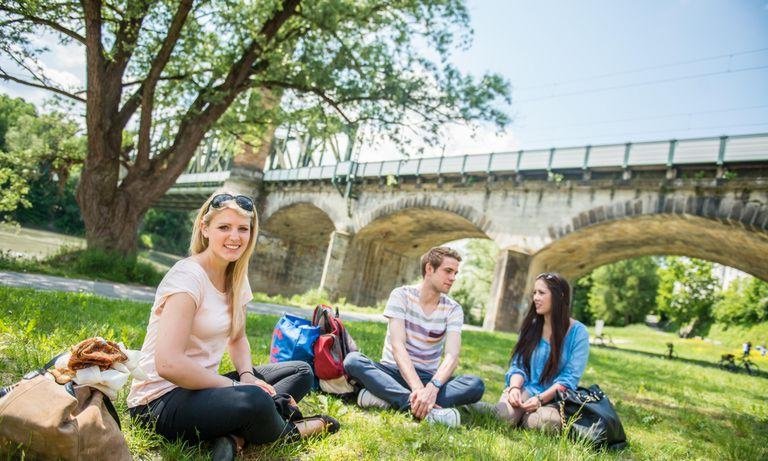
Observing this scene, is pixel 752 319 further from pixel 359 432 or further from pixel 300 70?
pixel 359 432

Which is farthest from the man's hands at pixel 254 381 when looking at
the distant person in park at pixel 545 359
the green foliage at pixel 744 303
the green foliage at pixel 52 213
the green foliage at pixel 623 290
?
the green foliage at pixel 52 213

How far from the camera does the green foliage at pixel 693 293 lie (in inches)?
1297

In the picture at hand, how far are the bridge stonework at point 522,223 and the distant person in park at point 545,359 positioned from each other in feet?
35.9

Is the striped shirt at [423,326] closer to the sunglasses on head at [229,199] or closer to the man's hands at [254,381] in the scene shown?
the man's hands at [254,381]

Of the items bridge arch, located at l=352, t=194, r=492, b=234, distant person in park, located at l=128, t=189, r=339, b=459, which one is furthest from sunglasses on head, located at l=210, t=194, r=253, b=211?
bridge arch, located at l=352, t=194, r=492, b=234

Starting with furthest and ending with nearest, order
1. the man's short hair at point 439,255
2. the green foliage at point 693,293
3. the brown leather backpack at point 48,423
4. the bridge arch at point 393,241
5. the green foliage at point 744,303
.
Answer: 1. the green foliage at point 693,293
2. the green foliage at point 744,303
3. the bridge arch at point 393,241
4. the man's short hair at point 439,255
5. the brown leather backpack at point 48,423

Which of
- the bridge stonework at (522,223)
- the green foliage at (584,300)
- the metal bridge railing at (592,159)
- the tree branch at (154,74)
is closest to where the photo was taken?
the tree branch at (154,74)

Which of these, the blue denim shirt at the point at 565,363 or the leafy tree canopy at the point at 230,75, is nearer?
the blue denim shirt at the point at 565,363

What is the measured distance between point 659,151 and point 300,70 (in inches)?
387

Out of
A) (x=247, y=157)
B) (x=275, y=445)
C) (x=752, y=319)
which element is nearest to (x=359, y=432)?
(x=275, y=445)

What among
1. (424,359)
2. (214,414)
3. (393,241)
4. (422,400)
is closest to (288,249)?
(393,241)

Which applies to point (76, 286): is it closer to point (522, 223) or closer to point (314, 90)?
point (314, 90)

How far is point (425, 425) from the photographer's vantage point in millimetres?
3061

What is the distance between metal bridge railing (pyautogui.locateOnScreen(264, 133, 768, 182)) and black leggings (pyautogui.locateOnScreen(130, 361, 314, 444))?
13.4m
